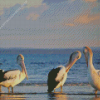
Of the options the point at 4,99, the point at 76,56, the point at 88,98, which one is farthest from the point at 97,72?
the point at 4,99

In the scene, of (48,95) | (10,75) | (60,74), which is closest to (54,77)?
(60,74)

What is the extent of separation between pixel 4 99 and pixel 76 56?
3895 mm

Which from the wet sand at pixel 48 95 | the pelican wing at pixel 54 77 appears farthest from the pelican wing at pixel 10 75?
the pelican wing at pixel 54 77

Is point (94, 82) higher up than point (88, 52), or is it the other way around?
point (88, 52)

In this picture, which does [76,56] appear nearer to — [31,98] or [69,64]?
[69,64]

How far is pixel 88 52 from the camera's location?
10383mm

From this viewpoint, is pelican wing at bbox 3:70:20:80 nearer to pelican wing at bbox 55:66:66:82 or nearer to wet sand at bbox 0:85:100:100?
wet sand at bbox 0:85:100:100

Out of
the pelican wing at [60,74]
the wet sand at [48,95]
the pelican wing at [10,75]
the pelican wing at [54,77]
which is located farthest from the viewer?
the pelican wing at [10,75]

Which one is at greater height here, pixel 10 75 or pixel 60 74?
pixel 10 75

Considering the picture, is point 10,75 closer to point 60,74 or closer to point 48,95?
point 60,74

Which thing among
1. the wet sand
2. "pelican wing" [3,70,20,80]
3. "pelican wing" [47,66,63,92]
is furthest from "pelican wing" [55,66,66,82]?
"pelican wing" [3,70,20,80]

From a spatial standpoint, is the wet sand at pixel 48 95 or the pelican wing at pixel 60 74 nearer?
the wet sand at pixel 48 95

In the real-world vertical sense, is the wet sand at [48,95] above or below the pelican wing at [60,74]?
below

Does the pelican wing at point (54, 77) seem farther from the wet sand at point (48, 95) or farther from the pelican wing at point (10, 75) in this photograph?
the pelican wing at point (10, 75)
